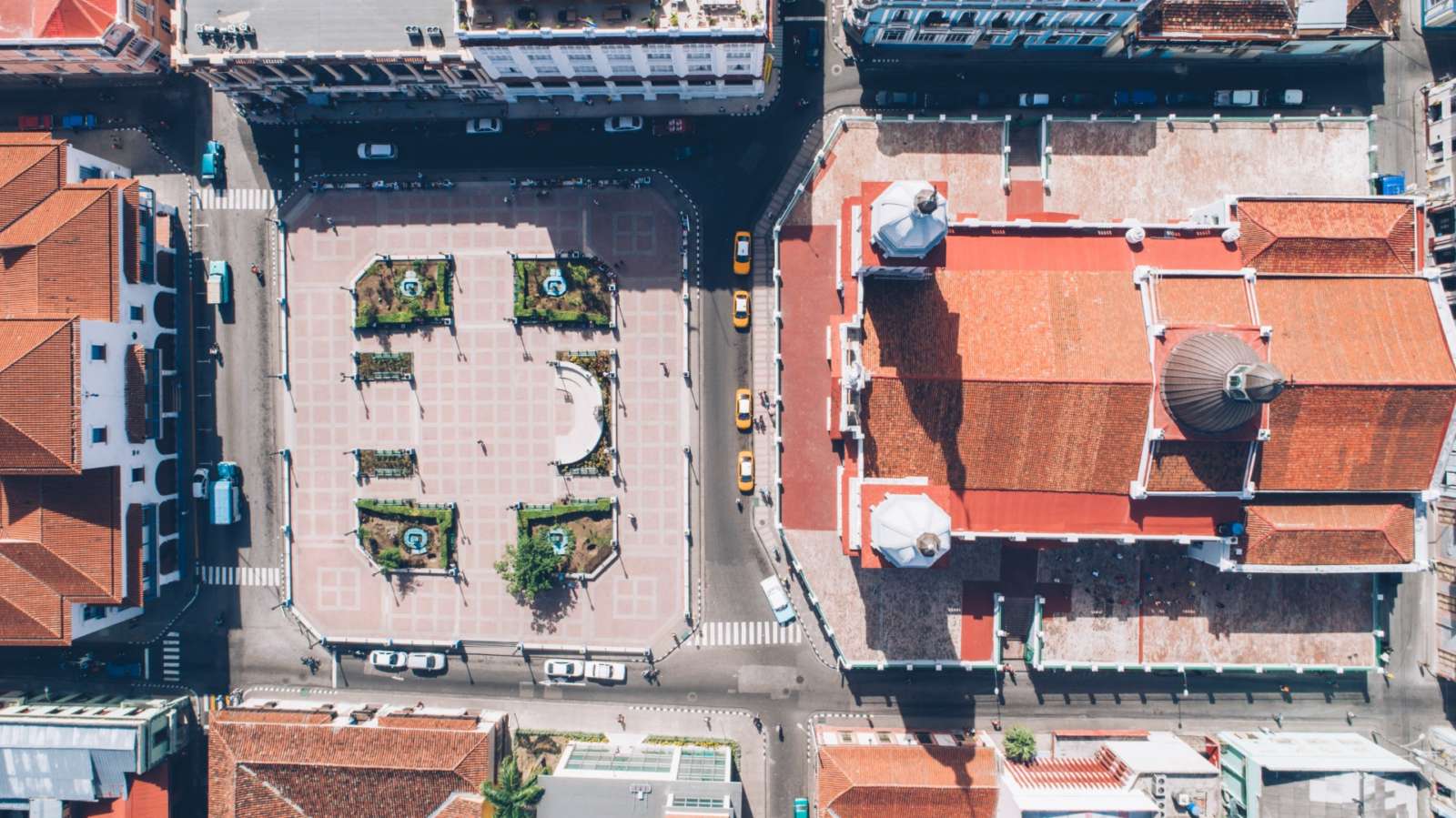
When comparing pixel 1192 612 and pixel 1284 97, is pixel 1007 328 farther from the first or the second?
pixel 1284 97

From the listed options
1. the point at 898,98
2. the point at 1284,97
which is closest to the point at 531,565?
the point at 898,98

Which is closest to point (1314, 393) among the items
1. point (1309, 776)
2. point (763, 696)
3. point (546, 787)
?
point (1309, 776)

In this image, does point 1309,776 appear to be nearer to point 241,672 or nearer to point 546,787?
point 546,787

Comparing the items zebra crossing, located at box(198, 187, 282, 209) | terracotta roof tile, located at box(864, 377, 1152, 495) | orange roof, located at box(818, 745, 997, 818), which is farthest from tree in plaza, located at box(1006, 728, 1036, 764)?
zebra crossing, located at box(198, 187, 282, 209)

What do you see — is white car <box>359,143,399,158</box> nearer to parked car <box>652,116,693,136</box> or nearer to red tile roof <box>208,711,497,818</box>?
parked car <box>652,116,693,136</box>

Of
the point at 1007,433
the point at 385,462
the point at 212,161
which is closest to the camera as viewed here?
the point at 1007,433

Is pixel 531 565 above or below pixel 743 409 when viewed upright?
below

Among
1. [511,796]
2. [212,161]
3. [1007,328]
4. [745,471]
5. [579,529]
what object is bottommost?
[511,796]
